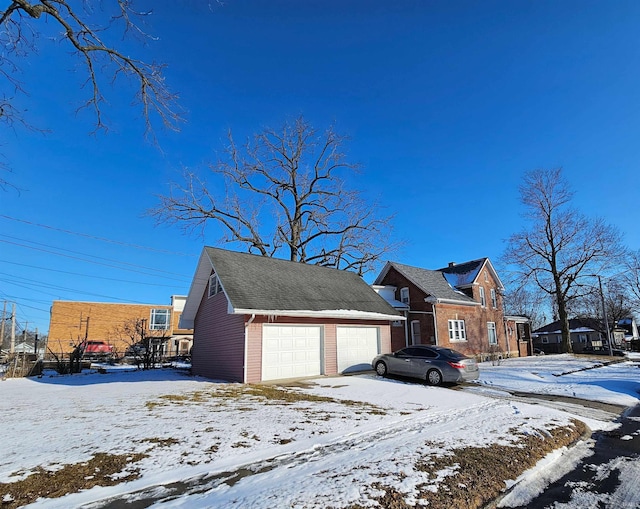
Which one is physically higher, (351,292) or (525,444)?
(351,292)

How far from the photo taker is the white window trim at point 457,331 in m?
24.5

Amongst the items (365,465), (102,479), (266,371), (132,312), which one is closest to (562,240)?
(266,371)

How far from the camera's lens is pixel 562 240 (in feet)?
106

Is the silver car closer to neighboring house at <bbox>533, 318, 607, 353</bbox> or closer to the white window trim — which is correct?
the white window trim

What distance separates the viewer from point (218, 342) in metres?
15.9

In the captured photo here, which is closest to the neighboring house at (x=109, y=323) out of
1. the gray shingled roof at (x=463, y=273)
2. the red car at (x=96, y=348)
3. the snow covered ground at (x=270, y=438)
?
the red car at (x=96, y=348)

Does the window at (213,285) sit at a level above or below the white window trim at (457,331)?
above

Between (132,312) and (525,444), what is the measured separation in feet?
136

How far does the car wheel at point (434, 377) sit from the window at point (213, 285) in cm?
917

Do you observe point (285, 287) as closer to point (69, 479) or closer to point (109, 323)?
point (69, 479)

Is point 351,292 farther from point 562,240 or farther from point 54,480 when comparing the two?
point 562,240

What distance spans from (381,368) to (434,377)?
2531 millimetres

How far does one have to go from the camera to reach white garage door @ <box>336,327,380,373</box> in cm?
1623

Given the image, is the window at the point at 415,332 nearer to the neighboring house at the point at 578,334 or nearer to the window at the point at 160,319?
the window at the point at 160,319
